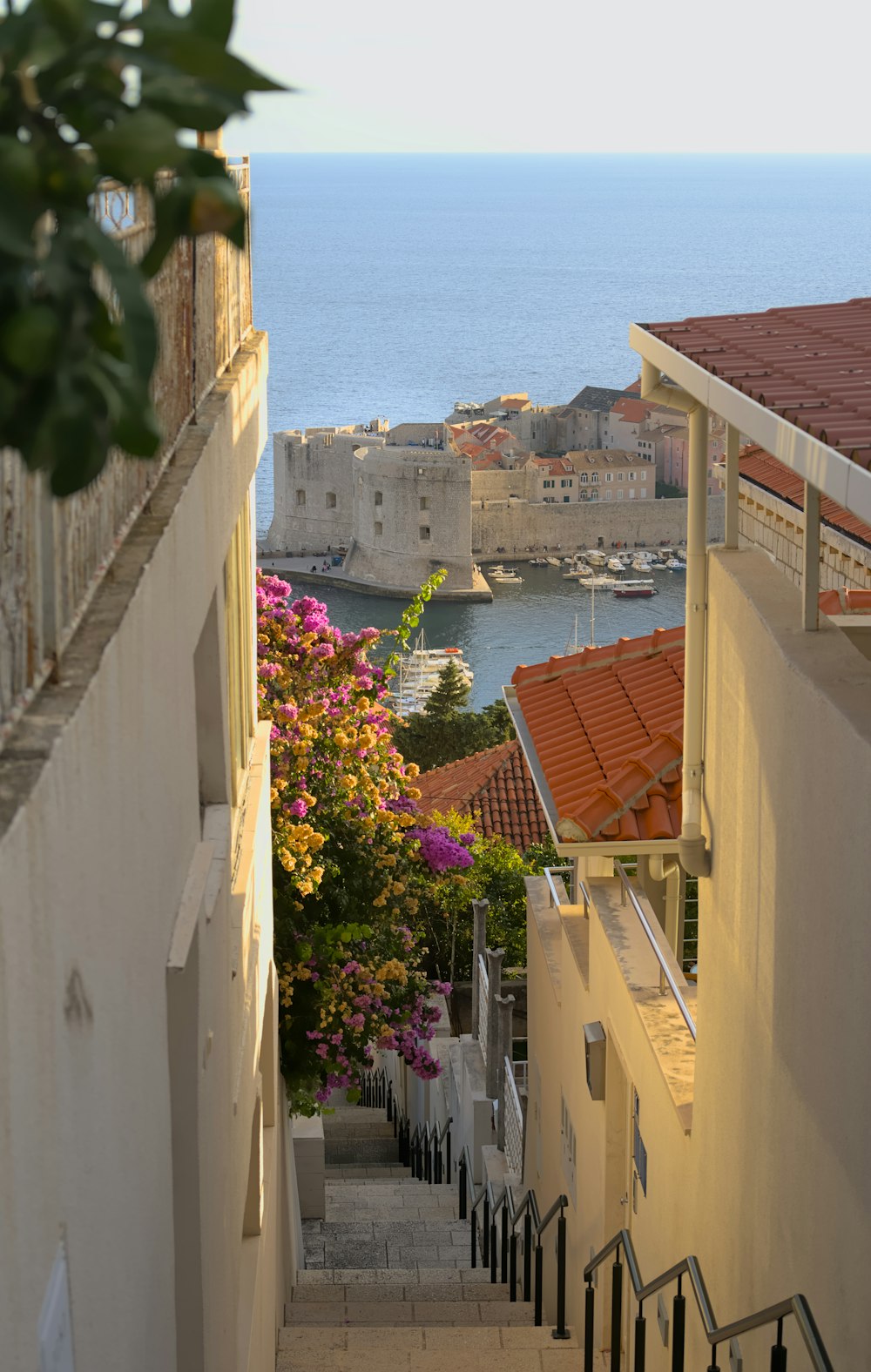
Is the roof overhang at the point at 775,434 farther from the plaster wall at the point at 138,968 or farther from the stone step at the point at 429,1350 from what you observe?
the stone step at the point at 429,1350

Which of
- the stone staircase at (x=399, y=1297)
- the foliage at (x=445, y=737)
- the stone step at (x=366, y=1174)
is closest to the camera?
the stone staircase at (x=399, y=1297)

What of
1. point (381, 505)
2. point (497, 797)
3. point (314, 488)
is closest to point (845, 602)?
point (497, 797)

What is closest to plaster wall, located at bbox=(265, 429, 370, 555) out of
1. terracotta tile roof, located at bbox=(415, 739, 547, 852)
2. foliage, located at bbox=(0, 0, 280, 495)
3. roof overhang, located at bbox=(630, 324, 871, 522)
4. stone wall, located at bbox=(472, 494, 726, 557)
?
stone wall, located at bbox=(472, 494, 726, 557)

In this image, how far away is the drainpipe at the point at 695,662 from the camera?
481cm

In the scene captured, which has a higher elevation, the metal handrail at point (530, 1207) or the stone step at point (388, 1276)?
the metal handrail at point (530, 1207)

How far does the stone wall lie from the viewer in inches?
3029

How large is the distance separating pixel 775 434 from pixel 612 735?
3403 millimetres

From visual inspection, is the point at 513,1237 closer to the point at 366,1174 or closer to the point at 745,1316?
the point at 745,1316

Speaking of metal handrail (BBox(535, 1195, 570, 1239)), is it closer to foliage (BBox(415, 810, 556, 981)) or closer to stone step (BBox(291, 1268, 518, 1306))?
stone step (BBox(291, 1268, 518, 1306))

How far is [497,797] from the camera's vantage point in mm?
24328

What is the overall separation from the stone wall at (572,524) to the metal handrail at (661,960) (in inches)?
2762

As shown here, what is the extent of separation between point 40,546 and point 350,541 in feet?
248

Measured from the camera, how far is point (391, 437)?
3103 inches

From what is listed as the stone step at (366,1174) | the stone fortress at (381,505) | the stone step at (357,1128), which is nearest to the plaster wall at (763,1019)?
the stone step at (366,1174)
